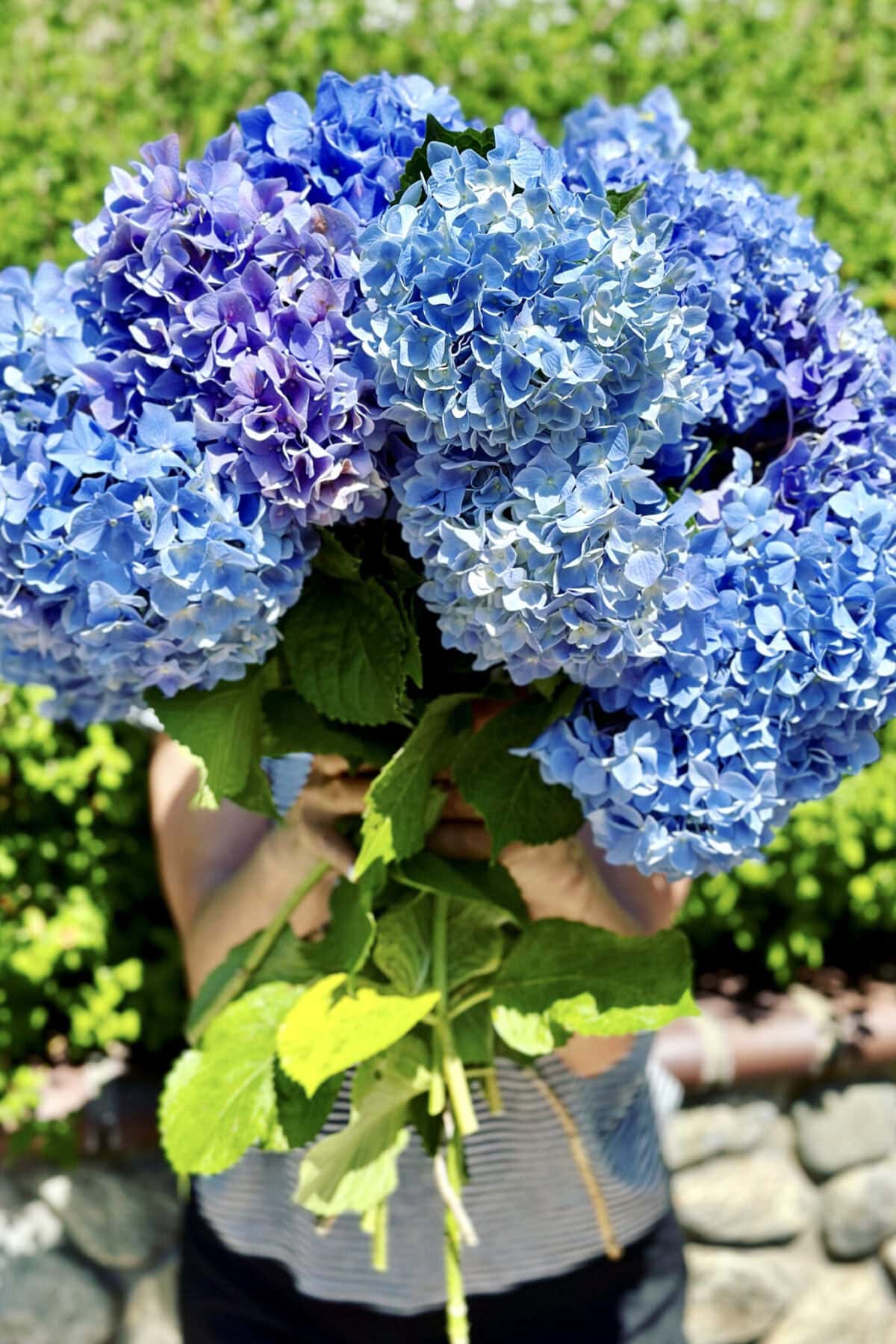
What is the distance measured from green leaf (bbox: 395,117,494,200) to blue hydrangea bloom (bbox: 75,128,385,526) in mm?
48

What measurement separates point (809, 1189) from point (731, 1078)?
30 cm

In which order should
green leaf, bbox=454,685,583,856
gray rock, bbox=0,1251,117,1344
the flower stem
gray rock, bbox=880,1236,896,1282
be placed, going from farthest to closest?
gray rock, bbox=880,1236,896,1282
gray rock, bbox=0,1251,117,1344
the flower stem
green leaf, bbox=454,685,583,856

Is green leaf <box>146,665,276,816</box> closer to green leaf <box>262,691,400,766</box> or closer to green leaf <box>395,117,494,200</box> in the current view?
green leaf <box>262,691,400,766</box>

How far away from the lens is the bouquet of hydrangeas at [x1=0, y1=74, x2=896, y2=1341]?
2.59ft

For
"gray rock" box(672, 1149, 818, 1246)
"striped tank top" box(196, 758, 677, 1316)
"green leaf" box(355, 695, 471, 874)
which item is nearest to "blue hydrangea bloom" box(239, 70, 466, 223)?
"green leaf" box(355, 695, 471, 874)

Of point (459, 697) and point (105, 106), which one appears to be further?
point (105, 106)

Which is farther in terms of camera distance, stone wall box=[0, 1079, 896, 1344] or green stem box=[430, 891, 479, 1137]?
stone wall box=[0, 1079, 896, 1344]

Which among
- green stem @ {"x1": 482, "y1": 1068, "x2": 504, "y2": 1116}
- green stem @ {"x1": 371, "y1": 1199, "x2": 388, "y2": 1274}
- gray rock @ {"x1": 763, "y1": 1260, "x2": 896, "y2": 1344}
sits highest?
green stem @ {"x1": 482, "y1": 1068, "x2": 504, "y2": 1116}

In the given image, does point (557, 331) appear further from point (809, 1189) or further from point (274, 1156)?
point (809, 1189)

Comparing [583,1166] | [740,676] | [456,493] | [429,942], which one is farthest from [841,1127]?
[456,493]

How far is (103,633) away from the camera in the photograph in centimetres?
86

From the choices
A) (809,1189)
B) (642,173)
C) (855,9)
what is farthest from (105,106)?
(809,1189)

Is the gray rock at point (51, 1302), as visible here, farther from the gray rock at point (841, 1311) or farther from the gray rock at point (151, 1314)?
the gray rock at point (841, 1311)

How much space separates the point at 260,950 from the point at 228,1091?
136 millimetres
